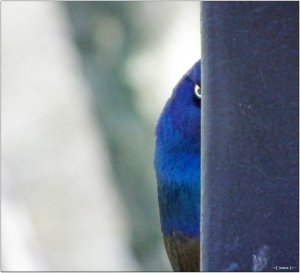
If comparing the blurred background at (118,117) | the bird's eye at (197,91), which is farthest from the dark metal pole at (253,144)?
the blurred background at (118,117)

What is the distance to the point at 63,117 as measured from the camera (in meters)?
17.8

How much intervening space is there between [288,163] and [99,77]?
21.8 ft

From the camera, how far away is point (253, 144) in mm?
3816

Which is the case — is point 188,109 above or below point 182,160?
above

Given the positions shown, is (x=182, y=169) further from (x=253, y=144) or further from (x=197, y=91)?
(x=253, y=144)

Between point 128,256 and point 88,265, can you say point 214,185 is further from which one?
point 88,265

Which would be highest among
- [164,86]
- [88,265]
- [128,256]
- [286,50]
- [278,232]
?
[286,50]

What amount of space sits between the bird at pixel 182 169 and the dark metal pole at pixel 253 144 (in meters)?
1.71

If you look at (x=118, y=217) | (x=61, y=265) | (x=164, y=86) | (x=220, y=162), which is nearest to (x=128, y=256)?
(x=118, y=217)

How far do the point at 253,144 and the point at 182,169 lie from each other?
1915mm

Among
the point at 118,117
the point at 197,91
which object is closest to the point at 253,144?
the point at 197,91

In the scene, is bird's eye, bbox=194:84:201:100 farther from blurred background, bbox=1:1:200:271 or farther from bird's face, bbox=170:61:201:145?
blurred background, bbox=1:1:200:271

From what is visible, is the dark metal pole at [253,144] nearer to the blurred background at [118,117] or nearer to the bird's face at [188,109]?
the bird's face at [188,109]

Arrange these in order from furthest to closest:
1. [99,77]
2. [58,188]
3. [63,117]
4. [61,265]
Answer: [63,117]
[58,188]
[61,265]
[99,77]
